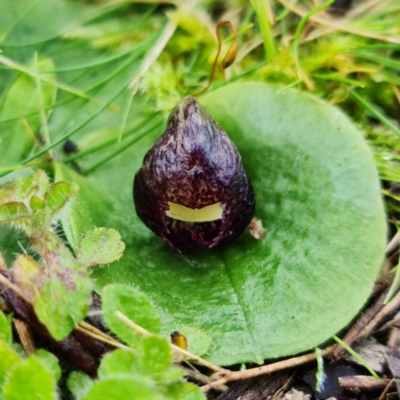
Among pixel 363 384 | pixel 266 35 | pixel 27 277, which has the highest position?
pixel 266 35

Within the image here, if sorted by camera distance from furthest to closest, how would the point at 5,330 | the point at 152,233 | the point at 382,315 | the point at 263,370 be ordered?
the point at 152,233 < the point at 382,315 < the point at 263,370 < the point at 5,330

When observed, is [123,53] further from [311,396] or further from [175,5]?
[311,396]

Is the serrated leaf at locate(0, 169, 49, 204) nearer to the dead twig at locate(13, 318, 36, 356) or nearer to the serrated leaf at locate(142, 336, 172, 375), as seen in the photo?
the dead twig at locate(13, 318, 36, 356)

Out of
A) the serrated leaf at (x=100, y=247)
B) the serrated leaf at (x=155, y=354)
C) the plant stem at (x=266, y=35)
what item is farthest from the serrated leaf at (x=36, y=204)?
the plant stem at (x=266, y=35)

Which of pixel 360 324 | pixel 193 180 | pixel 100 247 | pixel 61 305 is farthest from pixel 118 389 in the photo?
pixel 360 324

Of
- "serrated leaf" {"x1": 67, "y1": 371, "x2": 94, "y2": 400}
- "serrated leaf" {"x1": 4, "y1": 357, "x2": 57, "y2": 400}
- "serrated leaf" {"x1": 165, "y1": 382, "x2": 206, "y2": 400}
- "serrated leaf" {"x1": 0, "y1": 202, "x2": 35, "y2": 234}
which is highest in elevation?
"serrated leaf" {"x1": 0, "y1": 202, "x2": 35, "y2": 234}

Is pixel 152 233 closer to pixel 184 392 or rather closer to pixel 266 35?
pixel 184 392

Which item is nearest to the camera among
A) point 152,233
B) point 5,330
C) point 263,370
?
point 5,330

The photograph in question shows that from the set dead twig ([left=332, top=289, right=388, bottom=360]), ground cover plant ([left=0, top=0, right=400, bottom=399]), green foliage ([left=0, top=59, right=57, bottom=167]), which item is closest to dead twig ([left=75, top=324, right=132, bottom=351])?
ground cover plant ([left=0, top=0, right=400, bottom=399])
